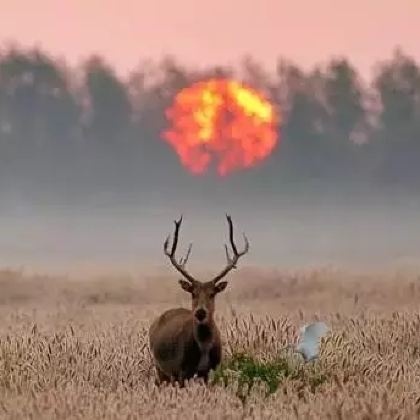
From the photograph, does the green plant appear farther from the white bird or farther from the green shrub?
the white bird

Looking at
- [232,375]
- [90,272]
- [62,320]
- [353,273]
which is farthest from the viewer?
[90,272]

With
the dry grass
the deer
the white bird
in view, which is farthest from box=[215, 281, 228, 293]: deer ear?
the white bird

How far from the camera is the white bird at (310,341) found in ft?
37.6

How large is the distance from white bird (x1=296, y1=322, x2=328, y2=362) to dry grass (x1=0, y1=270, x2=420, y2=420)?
0.36 feet

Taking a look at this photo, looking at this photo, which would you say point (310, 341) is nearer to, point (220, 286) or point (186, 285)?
point (220, 286)

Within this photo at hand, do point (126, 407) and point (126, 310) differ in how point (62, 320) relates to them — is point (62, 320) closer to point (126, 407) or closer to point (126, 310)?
point (126, 310)

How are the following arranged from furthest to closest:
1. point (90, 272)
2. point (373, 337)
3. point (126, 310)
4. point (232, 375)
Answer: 1. point (90, 272)
2. point (126, 310)
3. point (373, 337)
4. point (232, 375)

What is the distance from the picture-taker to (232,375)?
1077 cm

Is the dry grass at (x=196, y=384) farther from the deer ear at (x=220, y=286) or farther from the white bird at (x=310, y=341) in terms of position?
the deer ear at (x=220, y=286)

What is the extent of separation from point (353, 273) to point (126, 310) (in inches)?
284

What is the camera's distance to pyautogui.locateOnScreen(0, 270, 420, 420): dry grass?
8664 millimetres

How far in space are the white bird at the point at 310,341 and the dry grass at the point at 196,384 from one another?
0.11 m

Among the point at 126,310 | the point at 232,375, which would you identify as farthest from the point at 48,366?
the point at 126,310

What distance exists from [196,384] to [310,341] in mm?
1819
